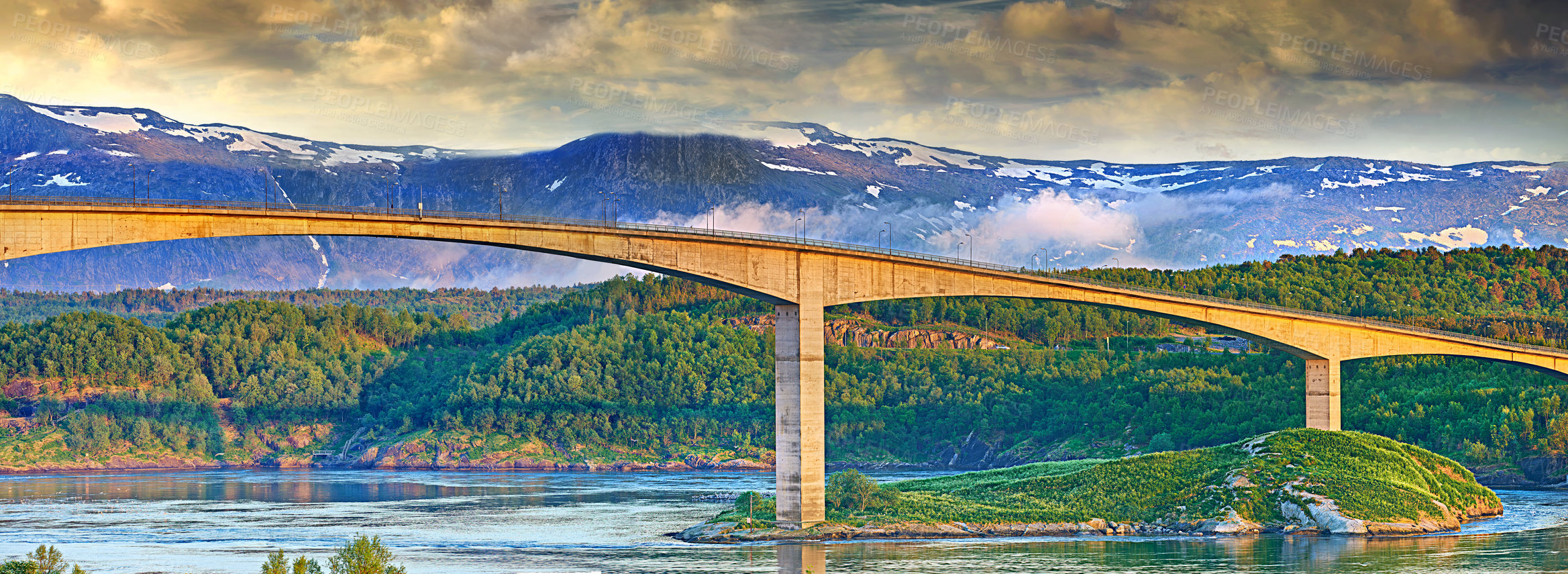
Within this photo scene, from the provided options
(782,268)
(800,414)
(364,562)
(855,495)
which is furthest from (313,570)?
(855,495)

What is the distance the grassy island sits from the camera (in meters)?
83.2

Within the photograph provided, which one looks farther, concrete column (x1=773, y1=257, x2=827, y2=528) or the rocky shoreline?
the rocky shoreline

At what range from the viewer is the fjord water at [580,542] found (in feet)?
236

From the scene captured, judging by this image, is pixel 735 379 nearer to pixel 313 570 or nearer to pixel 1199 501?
pixel 1199 501

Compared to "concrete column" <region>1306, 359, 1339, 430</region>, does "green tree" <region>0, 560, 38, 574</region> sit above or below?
below

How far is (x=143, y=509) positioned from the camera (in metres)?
106

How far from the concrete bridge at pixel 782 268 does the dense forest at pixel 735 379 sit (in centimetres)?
3740

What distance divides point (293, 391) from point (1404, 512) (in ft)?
443

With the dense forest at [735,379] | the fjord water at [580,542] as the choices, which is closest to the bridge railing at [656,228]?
the fjord water at [580,542]

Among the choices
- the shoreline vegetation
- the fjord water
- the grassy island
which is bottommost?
the fjord water

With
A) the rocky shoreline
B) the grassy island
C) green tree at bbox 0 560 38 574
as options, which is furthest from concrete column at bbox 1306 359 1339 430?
green tree at bbox 0 560 38 574

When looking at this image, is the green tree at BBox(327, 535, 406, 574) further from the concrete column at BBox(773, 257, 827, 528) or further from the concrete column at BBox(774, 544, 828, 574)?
the concrete column at BBox(773, 257, 827, 528)

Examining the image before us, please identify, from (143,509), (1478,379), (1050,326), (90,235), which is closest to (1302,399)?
(1478,379)

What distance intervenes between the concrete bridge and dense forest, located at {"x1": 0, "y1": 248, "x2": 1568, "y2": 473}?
37.4 metres
